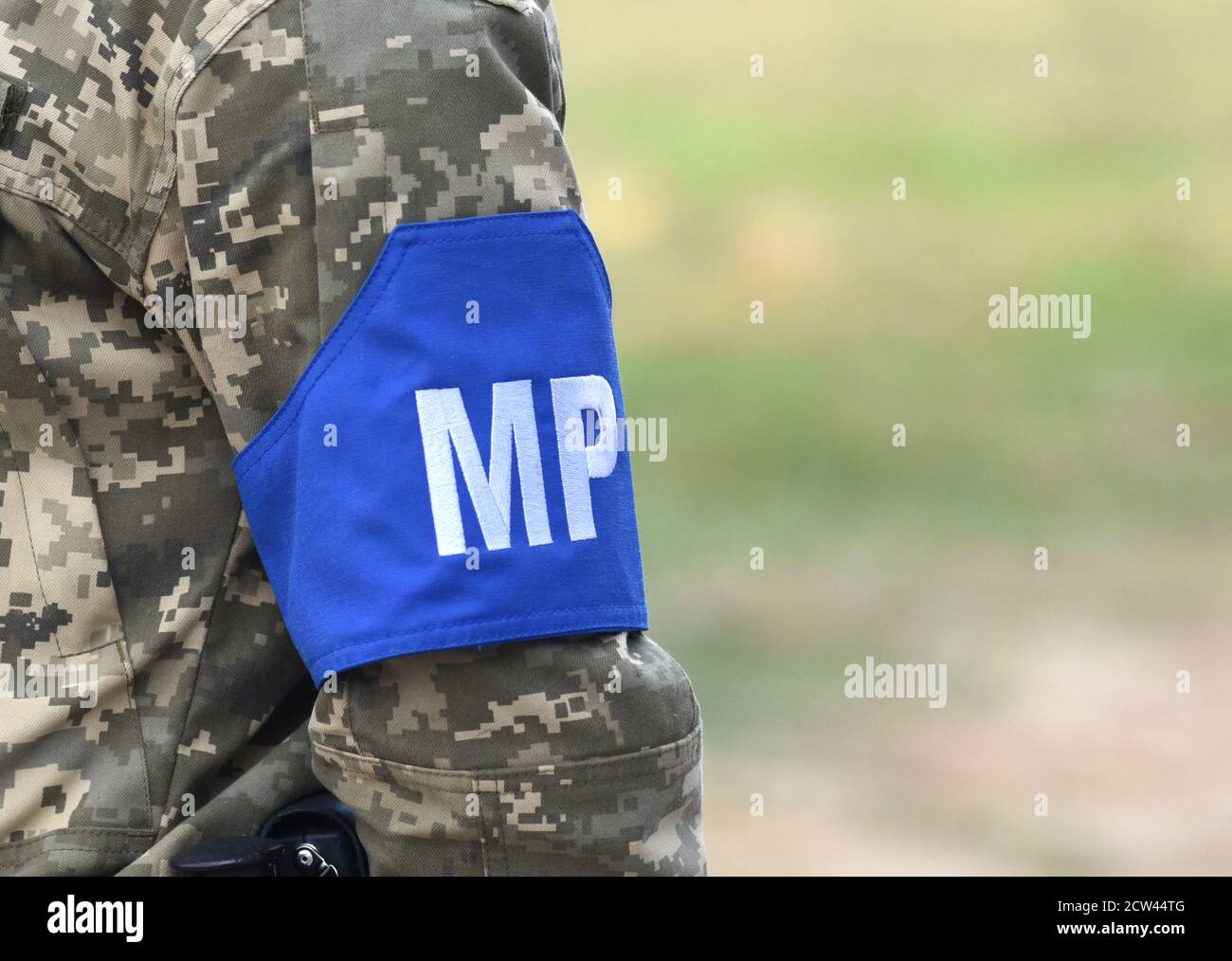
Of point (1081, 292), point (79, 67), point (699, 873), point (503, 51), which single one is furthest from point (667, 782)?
point (1081, 292)

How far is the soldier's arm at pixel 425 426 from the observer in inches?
36.4

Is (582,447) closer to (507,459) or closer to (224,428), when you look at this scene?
(507,459)

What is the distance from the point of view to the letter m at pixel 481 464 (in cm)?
92

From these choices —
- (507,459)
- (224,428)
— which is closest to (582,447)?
(507,459)

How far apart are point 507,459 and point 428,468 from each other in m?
0.05

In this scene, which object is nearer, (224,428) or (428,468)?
(428,468)

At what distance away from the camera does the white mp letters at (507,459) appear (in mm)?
923

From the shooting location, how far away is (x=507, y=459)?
94 cm

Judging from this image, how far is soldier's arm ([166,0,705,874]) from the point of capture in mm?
Result: 924

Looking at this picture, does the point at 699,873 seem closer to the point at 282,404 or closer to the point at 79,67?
the point at 282,404

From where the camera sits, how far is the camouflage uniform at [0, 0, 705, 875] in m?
0.94

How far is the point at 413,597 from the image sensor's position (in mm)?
918

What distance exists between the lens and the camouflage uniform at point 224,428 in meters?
0.94

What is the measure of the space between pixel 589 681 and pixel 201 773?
0.33 m
